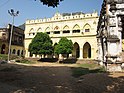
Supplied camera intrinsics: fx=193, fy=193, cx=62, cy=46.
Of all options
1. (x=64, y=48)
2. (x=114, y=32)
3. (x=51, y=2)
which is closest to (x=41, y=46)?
(x=64, y=48)

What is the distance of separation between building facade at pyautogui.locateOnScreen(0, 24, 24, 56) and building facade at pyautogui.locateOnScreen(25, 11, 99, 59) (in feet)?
18.9

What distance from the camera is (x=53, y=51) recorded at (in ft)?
130

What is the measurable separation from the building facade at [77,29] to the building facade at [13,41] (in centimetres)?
575

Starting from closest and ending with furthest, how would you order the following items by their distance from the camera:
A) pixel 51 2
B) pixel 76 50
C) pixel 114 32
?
pixel 51 2 → pixel 114 32 → pixel 76 50

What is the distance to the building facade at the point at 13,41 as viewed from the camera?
47.6 meters

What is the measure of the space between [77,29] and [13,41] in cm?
1754

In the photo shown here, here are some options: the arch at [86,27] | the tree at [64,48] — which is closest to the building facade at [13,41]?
the tree at [64,48]

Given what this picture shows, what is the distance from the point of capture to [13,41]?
166 ft

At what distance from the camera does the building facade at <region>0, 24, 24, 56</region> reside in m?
47.6

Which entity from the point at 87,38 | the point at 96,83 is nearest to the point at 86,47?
the point at 87,38

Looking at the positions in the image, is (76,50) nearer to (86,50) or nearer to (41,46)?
(86,50)

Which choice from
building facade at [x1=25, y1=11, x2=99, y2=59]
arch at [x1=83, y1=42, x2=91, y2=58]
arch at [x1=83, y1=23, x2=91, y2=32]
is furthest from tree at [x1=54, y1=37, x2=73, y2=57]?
arch at [x1=83, y1=42, x2=91, y2=58]

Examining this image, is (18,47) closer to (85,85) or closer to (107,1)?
(107,1)

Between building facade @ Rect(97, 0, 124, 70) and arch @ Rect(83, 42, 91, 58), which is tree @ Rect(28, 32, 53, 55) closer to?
arch @ Rect(83, 42, 91, 58)
